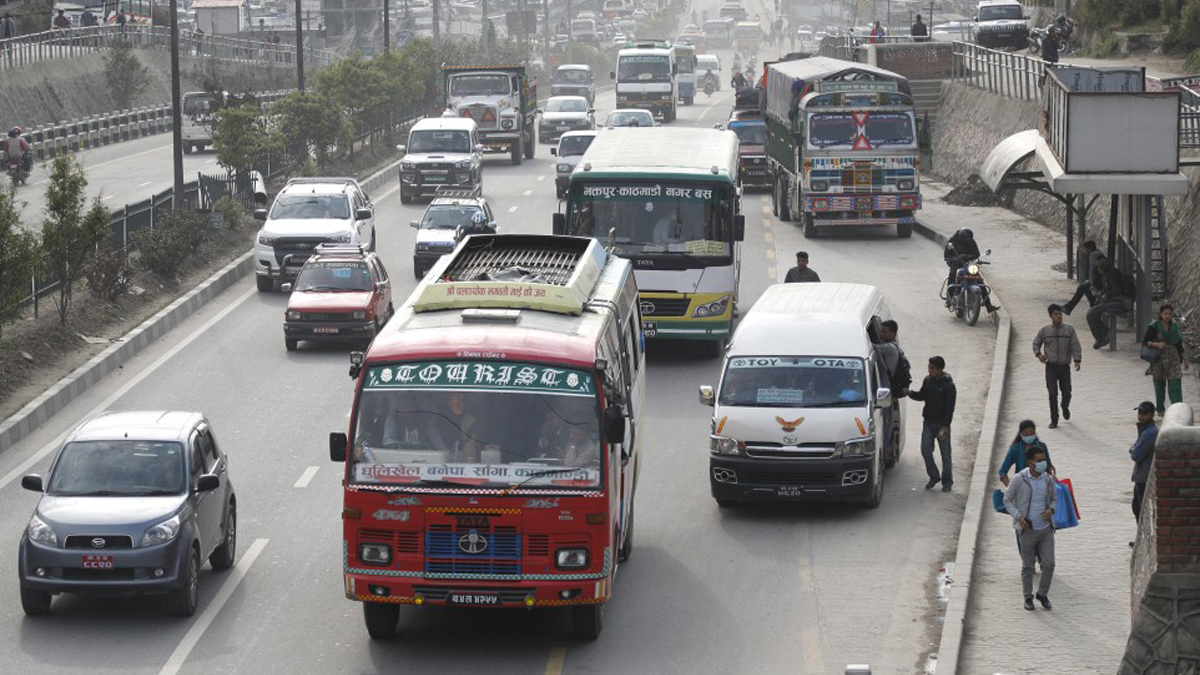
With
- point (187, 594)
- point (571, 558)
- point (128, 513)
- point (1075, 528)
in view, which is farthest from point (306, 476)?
point (1075, 528)

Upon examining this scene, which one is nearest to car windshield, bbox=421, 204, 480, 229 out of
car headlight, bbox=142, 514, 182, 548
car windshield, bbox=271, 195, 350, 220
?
car windshield, bbox=271, 195, 350, 220

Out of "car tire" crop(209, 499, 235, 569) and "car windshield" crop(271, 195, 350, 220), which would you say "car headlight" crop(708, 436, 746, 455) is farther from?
"car windshield" crop(271, 195, 350, 220)

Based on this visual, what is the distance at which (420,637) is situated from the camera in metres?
15.6

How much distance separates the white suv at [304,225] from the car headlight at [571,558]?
2100cm

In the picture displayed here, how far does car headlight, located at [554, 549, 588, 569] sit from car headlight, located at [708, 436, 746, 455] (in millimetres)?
5190

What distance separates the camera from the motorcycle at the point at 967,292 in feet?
102

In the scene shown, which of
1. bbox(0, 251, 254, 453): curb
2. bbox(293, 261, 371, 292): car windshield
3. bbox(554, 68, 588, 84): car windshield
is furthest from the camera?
bbox(554, 68, 588, 84): car windshield

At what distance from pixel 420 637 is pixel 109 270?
17891 millimetres

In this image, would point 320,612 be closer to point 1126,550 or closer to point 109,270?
point 1126,550

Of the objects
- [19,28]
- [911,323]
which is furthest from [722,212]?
[19,28]

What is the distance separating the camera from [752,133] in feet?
169

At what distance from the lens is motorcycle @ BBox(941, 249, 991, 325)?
31062mm

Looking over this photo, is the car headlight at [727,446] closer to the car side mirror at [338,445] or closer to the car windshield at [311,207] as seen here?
the car side mirror at [338,445]

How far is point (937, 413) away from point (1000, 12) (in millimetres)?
58176
